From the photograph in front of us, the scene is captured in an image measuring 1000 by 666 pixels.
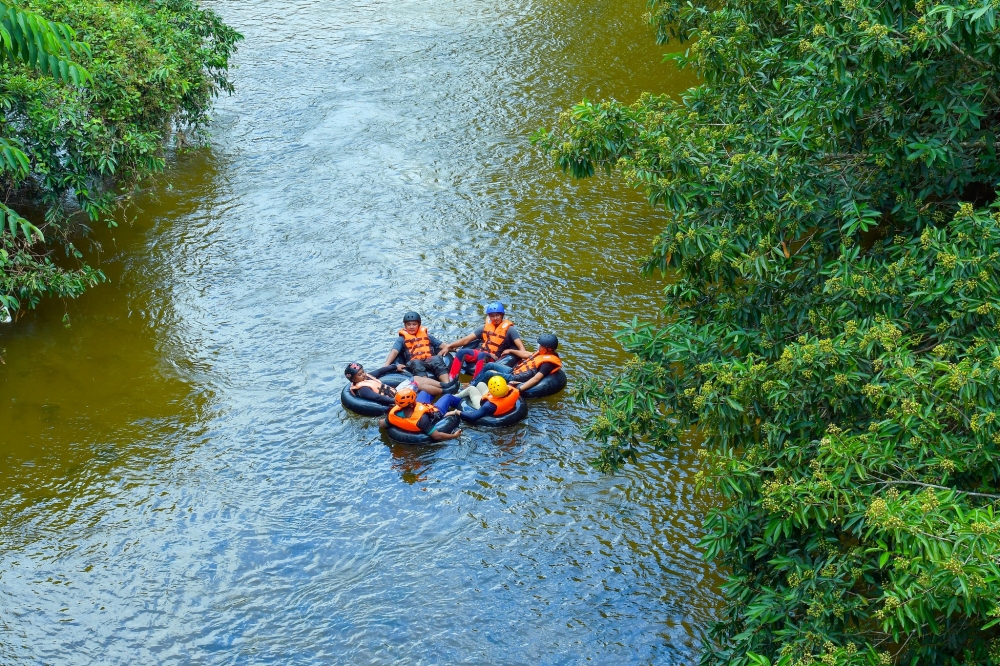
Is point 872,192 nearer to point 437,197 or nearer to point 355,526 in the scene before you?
point 355,526

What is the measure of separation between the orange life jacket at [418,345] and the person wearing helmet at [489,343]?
256mm

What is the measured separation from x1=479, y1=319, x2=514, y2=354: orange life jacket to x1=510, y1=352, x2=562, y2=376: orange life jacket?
2.41ft

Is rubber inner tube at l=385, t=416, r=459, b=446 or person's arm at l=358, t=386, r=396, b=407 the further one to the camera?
person's arm at l=358, t=386, r=396, b=407

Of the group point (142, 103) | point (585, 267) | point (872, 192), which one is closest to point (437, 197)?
point (585, 267)

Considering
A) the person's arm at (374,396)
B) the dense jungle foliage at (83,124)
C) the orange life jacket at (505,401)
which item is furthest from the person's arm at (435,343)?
the dense jungle foliage at (83,124)

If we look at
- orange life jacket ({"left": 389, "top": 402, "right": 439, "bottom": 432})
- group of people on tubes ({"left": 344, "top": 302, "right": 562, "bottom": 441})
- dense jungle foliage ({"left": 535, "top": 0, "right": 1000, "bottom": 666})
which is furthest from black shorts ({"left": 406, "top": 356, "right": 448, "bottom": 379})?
dense jungle foliage ({"left": 535, "top": 0, "right": 1000, "bottom": 666})

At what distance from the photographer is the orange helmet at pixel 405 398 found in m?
12.4

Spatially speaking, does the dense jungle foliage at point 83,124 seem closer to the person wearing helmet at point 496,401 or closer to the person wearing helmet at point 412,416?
the person wearing helmet at point 412,416

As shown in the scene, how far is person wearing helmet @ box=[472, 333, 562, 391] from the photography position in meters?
12.9

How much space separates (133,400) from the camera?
13414mm

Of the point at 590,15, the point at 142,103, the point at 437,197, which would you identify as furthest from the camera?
the point at 590,15

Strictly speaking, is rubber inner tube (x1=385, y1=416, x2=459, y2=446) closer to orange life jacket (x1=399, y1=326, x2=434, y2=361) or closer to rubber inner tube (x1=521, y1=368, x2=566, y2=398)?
rubber inner tube (x1=521, y1=368, x2=566, y2=398)

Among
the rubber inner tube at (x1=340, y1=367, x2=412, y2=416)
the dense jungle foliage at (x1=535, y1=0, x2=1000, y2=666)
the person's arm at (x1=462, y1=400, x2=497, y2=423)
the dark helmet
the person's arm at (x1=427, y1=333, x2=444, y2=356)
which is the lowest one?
the person's arm at (x1=462, y1=400, x2=497, y2=423)

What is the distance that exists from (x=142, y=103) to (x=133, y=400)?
5.48 m
